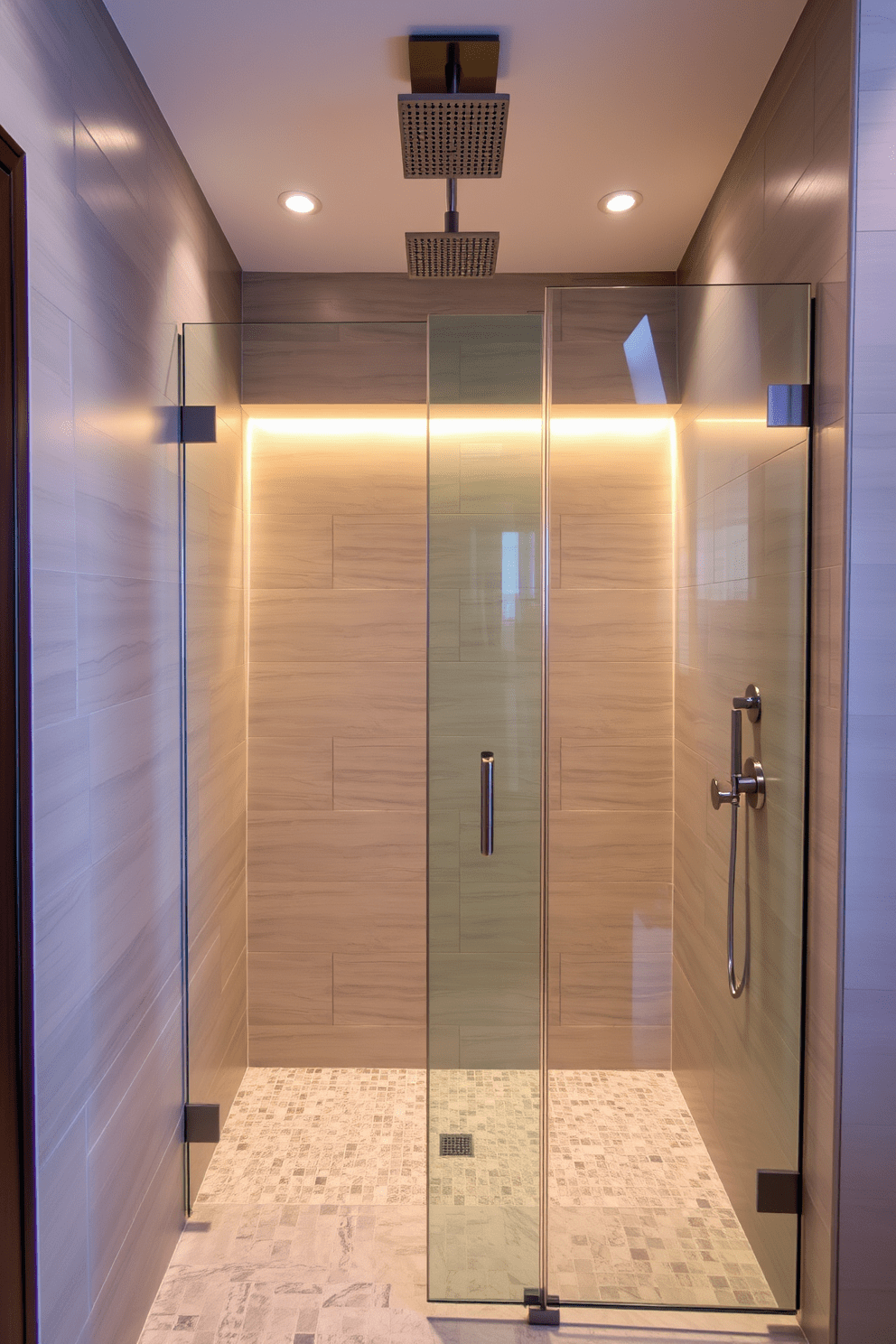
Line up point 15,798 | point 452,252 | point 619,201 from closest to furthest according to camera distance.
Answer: point 15,798 < point 452,252 < point 619,201

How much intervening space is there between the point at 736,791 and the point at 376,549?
1.45 metres

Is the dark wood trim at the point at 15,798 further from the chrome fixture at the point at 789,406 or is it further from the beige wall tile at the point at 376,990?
the beige wall tile at the point at 376,990

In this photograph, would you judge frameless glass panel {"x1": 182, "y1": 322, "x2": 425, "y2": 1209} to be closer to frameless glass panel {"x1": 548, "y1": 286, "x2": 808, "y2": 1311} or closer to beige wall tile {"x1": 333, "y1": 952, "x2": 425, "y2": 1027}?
beige wall tile {"x1": 333, "y1": 952, "x2": 425, "y2": 1027}

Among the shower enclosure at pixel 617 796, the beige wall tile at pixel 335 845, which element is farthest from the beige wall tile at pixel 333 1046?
the shower enclosure at pixel 617 796

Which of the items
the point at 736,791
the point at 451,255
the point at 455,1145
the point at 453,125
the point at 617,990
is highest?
the point at 453,125

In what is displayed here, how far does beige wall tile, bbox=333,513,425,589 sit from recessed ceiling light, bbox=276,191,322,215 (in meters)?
0.87

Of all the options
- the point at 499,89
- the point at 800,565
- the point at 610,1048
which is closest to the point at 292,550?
the point at 499,89

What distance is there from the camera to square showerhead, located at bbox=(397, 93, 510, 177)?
1622mm

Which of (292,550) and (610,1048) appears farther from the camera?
(292,550)

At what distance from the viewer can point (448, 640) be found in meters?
1.70

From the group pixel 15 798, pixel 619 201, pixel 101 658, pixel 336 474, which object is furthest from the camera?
pixel 336 474

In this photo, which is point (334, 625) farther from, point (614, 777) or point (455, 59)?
point (455, 59)

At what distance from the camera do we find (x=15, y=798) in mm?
1225

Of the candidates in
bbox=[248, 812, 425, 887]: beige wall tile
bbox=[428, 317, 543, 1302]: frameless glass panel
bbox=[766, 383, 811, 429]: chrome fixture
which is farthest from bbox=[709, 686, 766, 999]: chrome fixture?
bbox=[248, 812, 425, 887]: beige wall tile
